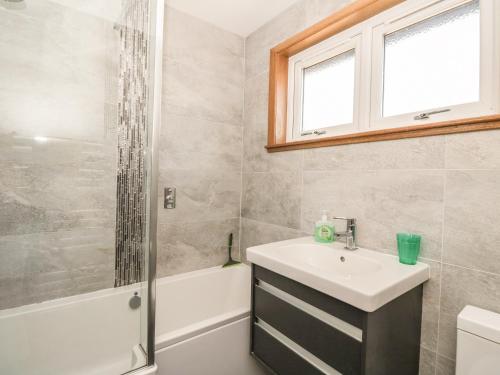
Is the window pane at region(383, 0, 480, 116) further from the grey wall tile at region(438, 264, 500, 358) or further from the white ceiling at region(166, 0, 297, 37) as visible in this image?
the white ceiling at region(166, 0, 297, 37)

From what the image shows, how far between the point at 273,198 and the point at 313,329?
3.11ft

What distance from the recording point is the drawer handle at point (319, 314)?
0.81 meters

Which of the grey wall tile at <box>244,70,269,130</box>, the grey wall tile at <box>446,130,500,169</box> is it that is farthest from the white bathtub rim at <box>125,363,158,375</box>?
the grey wall tile at <box>244,70,269,130</box>

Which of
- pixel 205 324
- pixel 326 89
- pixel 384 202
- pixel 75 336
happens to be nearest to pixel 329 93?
pixel 326 89

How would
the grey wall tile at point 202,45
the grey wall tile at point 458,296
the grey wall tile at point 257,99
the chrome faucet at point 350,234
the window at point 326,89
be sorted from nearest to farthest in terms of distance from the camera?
1. the grey wall tile at point 458,296
2. the chrome faucet at point 350,234
3. the window at point 326,89
4. the grey wall tile at point 202,45
5. the grey wall tile at point 257,99

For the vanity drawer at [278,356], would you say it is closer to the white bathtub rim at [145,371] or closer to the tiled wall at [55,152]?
the white bathtub rim at [145,371]

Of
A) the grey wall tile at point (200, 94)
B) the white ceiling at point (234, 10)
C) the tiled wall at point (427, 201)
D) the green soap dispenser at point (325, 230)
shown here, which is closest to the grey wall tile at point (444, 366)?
the tiled wall at point (427, 201)

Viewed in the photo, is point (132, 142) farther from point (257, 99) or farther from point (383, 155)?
point (383, 155)

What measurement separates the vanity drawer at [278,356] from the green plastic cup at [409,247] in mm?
541

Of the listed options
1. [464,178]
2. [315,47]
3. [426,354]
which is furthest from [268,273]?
[315,47]

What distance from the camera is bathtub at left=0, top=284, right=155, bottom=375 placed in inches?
43.9

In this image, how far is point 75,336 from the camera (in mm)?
1266

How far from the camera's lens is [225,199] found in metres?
2.00

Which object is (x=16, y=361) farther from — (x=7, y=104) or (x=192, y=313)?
(x=7, y=104)
